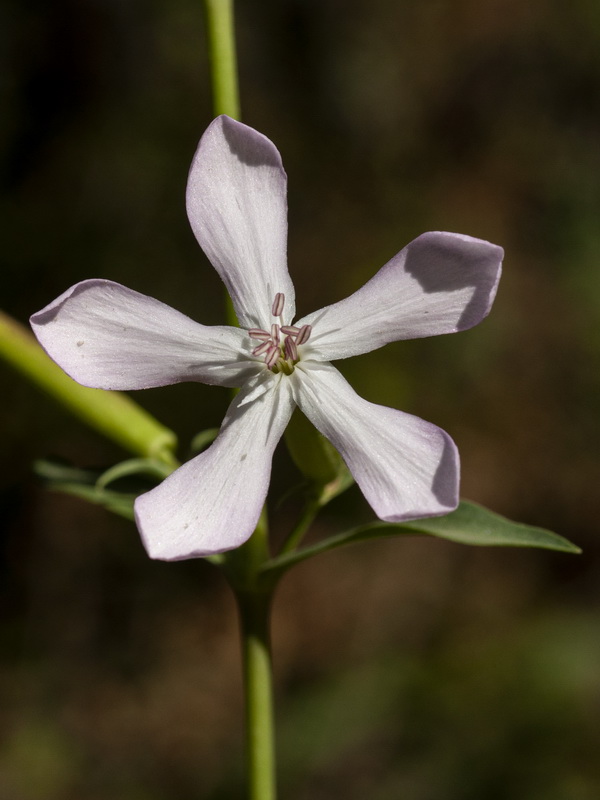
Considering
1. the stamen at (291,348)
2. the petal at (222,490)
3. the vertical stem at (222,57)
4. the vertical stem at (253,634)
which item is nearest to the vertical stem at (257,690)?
the vertical stem at (253,634)

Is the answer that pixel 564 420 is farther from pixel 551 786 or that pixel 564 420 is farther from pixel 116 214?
pixel 116 214

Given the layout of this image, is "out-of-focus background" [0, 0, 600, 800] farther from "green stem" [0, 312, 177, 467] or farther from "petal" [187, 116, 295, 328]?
"petal" [187, 116, 295, 328]

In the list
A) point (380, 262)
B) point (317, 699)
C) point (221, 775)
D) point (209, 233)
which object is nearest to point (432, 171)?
point (380, 262)

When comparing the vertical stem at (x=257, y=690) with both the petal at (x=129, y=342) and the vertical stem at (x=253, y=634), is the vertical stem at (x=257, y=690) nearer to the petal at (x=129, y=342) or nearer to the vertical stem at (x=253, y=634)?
the vertical stem at (x=253, y=634)

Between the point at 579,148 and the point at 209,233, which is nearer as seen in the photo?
the point at 209,233

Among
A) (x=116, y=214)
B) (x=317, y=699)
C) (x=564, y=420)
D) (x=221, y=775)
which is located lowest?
(x=221, y=775)

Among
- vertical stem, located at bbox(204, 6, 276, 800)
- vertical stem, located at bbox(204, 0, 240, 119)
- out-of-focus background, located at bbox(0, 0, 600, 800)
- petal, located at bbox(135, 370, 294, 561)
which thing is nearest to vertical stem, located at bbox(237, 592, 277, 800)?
vertical stem, located at bbox(204, 6, 276, 800)
